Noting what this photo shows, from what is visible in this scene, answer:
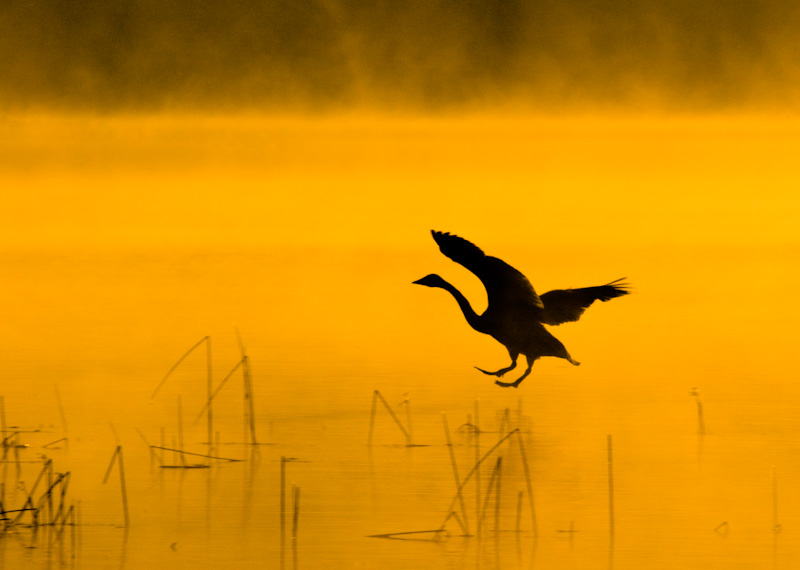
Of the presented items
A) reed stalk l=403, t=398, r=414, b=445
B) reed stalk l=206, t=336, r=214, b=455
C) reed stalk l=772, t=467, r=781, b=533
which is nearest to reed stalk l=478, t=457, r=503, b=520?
reed stalk l=403, t=398, r=414, b=445

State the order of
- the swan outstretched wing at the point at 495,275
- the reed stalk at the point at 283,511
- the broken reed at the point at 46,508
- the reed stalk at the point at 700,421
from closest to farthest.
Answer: the reed stalk at the point at 283,511 < the broken reed at the point at 46,508 < the reed stalk at the point at 700,421 < the swan outstretched wing at the point at 495,275

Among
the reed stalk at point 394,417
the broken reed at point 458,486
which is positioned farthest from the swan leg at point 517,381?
the broken reed at point 458,486

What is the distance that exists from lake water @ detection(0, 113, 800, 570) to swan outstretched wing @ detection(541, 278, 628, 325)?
0.37 m

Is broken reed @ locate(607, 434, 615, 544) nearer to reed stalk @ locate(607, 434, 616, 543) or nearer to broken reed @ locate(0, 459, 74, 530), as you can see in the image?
reed stalk @ locate(607, 434, 616, 543)

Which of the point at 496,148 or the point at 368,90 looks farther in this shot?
the point at 368,90

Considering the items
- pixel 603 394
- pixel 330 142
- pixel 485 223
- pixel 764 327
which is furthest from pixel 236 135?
pixel 603 394

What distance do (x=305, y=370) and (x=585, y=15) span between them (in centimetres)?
3245

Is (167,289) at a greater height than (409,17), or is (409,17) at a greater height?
(409,17)

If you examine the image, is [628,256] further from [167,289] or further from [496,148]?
[496,148]

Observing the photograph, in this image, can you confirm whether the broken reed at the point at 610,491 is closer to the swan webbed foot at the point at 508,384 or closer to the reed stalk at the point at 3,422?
the swan webbed foot at the point at 508,384

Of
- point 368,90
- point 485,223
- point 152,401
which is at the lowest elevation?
point 152,401

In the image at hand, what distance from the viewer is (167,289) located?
12.5 meters

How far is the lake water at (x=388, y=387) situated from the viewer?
6133 millimetres

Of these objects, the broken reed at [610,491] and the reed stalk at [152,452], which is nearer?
the broken reed at [610,491]
